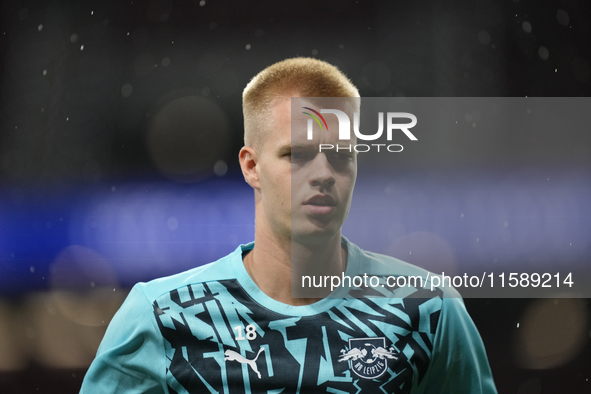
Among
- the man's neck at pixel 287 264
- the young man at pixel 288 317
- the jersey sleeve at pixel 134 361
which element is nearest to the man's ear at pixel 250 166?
the young man at pixel 288 317

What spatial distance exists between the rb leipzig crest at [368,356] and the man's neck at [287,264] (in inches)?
7.2

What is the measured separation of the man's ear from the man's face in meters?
0.04

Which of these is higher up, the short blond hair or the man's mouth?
the short blond hair

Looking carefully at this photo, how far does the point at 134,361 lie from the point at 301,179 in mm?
740

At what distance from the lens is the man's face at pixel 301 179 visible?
1297 millimetres

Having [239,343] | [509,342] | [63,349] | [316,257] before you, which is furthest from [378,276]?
[63,349]

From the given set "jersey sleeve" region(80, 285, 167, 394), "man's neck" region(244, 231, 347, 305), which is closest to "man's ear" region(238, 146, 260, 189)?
"man's neck" region(244, 231, 347, 305)

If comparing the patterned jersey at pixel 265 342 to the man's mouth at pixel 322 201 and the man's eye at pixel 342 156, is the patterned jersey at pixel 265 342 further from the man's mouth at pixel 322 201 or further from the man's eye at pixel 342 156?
the man's eye at pixel 342 156

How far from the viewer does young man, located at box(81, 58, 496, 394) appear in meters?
1.27

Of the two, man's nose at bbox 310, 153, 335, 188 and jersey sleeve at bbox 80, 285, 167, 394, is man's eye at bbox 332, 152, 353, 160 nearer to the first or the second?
man's nose at bbox 310, 153, 335, 188

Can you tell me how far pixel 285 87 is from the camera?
1348mm

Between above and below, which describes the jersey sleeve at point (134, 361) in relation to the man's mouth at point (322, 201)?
below

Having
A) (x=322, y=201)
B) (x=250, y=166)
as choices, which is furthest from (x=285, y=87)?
(x=322, y=201)

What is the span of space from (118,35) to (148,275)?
907 mm
